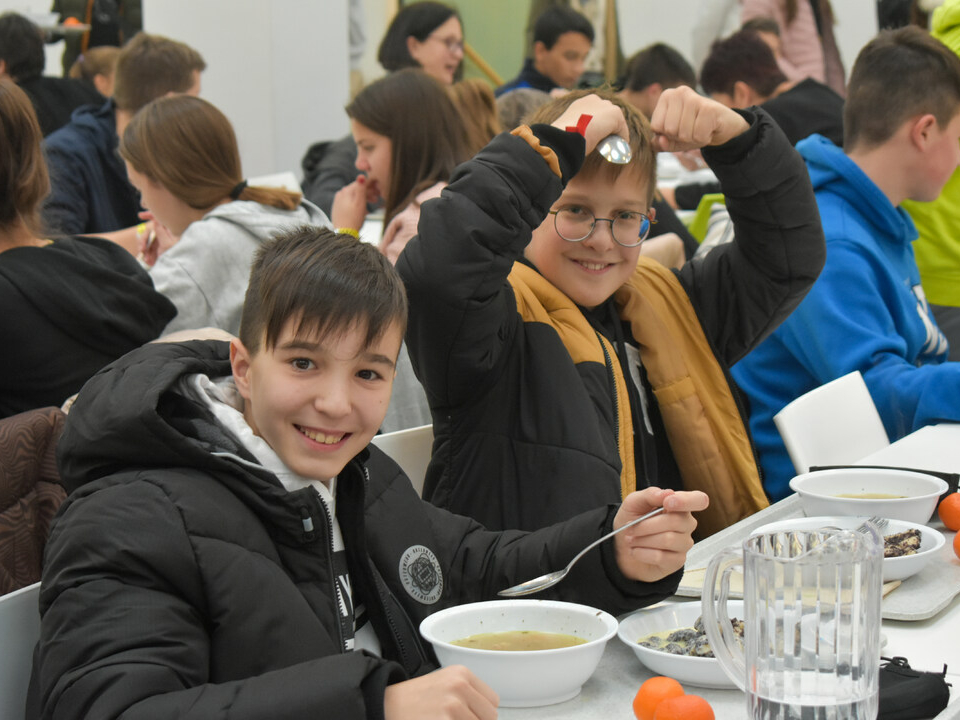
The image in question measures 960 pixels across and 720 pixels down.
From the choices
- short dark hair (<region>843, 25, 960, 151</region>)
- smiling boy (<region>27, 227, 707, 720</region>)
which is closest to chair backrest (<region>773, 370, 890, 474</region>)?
smiling boy (<region>27, 227, 707, 720</region>)

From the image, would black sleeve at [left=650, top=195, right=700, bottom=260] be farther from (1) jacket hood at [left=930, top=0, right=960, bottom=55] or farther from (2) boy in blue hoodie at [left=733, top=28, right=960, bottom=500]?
(1) jacket hood at [left=930, top=0, right=960, bottom=55]

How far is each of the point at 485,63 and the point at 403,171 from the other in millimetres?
5586

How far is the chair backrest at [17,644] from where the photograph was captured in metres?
1.20

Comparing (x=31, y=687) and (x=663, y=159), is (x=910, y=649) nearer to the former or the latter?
(x=31, y=687)

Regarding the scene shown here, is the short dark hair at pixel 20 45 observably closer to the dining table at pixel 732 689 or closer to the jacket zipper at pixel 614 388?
the jacket zipper at pixel 614 388

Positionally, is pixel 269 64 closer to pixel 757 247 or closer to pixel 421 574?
pixel 757 247

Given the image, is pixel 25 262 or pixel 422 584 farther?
pixel 25 262

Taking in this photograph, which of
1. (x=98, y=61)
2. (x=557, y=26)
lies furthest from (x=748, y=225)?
(x=98, y=61)

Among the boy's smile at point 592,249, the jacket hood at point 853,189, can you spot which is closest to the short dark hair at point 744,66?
the jacket hood at point 853,189

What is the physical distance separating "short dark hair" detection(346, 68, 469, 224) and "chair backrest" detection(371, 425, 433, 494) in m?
1.57

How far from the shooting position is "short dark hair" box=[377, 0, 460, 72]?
18.1ft

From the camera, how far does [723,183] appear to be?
2.24 metres

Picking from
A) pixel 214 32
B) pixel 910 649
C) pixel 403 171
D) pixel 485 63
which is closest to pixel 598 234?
pixel 910 649

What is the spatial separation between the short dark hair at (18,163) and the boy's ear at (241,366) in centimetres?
122
